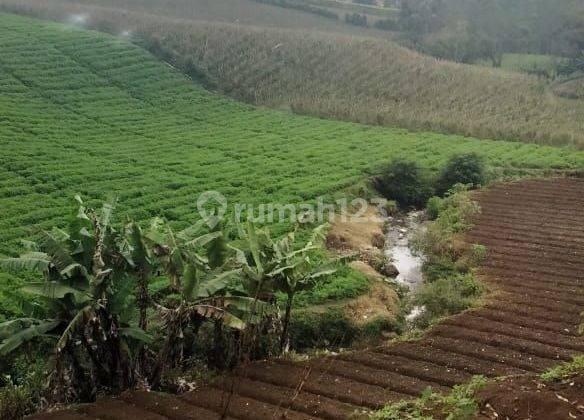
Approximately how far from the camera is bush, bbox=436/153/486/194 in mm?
27359

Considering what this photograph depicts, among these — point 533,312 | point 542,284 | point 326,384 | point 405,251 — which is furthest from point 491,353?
point 405,251

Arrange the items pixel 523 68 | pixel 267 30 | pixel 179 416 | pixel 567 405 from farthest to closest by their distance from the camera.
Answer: pixel 523 68, pixel 267 30, pixel 179 416, pixel 567 405

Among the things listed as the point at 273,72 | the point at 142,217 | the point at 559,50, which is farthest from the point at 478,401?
the point at 559,50

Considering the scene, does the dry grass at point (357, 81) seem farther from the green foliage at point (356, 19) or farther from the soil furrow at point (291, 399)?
the soil furrow at point (291, 399)

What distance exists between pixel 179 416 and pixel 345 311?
20.2 feet

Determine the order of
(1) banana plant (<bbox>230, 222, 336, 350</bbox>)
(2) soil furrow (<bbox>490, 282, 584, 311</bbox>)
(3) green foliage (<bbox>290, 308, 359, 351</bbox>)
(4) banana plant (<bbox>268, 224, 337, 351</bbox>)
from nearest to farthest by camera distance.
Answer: (1) banana plant (<bbox>230, 222, 336, 350</bbox>)
(4) banana plant (<bbox>268, 224, 337, 351</bbox>)
(3) green foliage (<bbox>290, 308, 359, 351</bbox>)
(2) soil furrow (<bbox>490, 282, 584, 311</bbox>)

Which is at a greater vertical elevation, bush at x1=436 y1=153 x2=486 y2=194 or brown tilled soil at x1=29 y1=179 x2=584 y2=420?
bush at x1=436 y1=153 x2=486 y2=194

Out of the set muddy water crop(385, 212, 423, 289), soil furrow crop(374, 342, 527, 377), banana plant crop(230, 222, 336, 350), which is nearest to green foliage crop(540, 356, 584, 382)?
soil furrow crop(374, 342, 527, 377)

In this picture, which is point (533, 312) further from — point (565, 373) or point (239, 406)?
point (239, 406)

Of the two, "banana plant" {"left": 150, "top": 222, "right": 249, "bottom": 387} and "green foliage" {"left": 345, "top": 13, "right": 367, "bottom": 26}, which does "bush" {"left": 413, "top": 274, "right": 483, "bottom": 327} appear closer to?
"banana plant" {"left": 150, "top": 222, "right": 249, "bottom": 387}

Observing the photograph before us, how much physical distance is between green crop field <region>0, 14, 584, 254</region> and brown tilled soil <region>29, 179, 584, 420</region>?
7.63 m

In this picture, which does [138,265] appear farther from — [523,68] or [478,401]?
[523,68]

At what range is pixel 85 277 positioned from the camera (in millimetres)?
11836

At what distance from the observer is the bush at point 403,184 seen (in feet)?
88.5
